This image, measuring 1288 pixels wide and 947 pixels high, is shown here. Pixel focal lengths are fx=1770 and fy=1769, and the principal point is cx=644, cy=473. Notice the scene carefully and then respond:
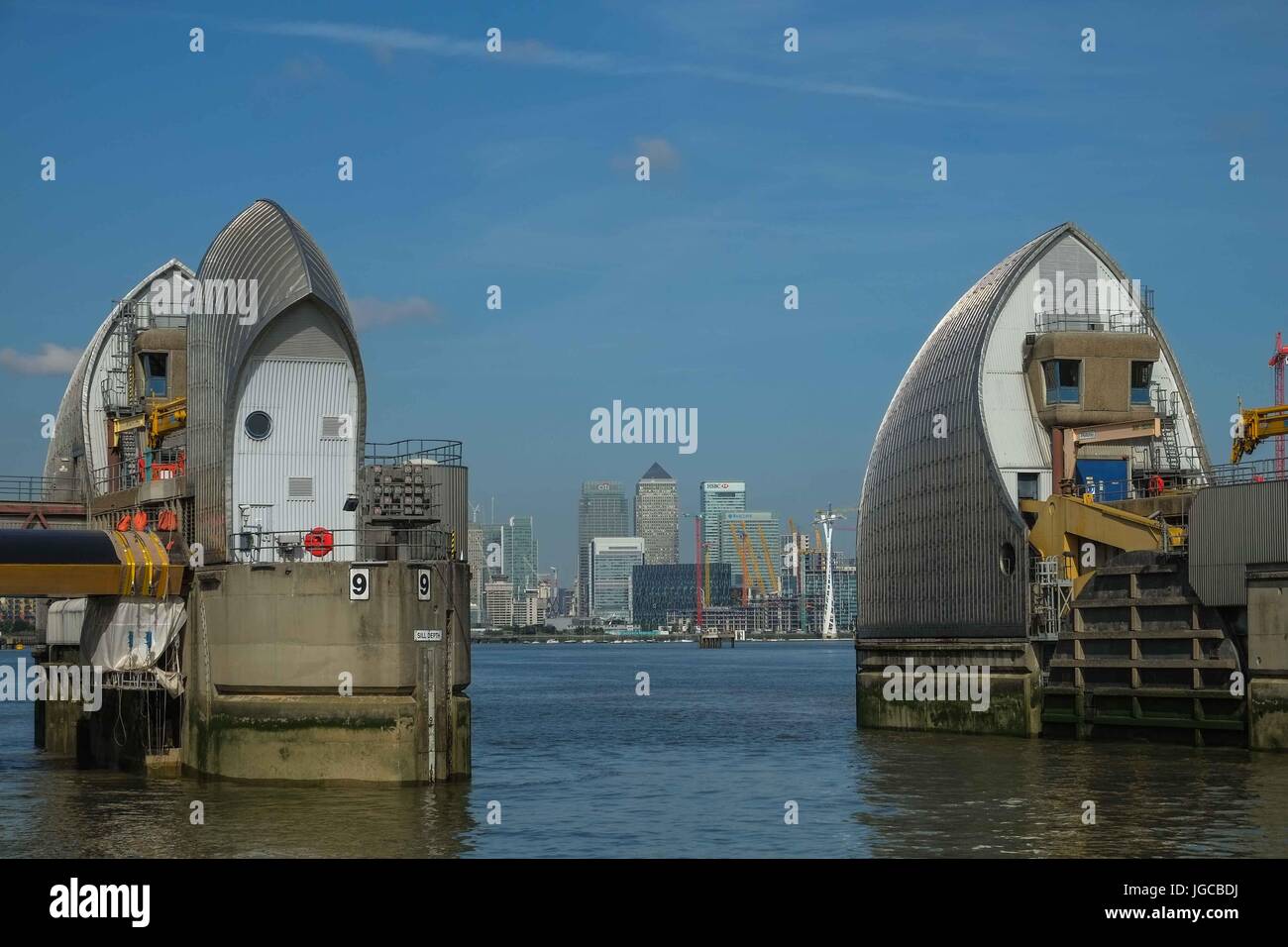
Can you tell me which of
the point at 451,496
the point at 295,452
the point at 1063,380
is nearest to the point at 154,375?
the point at 295,452

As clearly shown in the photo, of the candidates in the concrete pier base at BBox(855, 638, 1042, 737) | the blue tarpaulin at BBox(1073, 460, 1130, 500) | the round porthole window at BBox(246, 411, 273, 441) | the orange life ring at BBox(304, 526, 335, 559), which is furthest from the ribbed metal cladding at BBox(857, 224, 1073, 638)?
the round porthole window at BBox(246, 411, 273, 441)

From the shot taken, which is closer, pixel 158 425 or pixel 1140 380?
pixel 158 425

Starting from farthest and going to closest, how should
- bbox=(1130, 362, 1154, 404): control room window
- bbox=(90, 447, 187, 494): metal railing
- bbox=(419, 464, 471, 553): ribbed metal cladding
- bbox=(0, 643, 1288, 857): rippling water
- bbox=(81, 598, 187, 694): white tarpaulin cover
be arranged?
bbox=(1130, 362, 1154, 404): control room window
bbox=(90, 447, 187, 494): metal railing
bbox=(419, 464, 471, 553): ribbed metal cladding
bbox=(81, 598, 187, 694): white tarpaulin cover
bbox=(0, 643, 1288, 857): rippling water

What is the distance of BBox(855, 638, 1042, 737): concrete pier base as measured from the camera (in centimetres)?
6100

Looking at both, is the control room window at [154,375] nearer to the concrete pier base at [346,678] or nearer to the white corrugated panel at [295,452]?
the white corrugated panel at [295,452]

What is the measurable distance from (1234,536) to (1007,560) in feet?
36.3

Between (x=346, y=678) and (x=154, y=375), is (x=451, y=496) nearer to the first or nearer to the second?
(x=346, y=678)

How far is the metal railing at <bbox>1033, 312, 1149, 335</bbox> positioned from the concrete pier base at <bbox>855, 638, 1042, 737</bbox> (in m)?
12.5

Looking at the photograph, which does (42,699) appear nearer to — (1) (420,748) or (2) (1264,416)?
(1) (420,748)

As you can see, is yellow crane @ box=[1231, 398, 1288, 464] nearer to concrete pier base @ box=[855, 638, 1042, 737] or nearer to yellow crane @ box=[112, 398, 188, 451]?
A: concrete pier base @ box=[855, 638, 1042, 737]

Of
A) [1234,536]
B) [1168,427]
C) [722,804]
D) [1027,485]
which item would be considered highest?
[1168,427]

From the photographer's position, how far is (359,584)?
46.0 m

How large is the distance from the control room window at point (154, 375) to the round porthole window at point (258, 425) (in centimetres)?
2145
